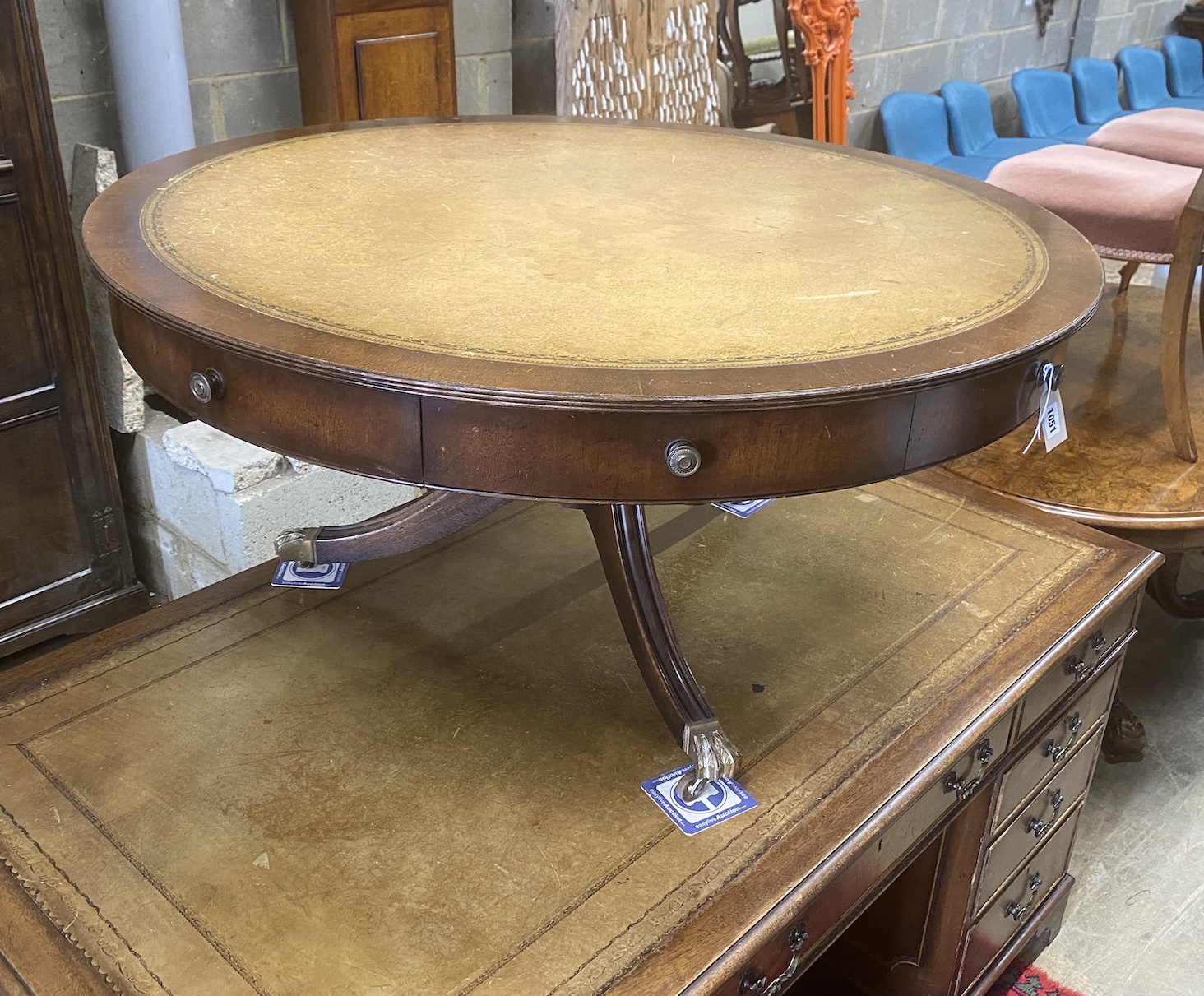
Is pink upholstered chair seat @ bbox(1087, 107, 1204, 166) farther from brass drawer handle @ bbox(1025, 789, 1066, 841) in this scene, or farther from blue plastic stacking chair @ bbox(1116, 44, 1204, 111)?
brass drawer handle @ bbox(1025, 789, 1066, 841)

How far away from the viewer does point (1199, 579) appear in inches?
112

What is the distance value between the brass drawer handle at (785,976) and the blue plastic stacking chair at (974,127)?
4.21m

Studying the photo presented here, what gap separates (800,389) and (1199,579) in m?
2.33

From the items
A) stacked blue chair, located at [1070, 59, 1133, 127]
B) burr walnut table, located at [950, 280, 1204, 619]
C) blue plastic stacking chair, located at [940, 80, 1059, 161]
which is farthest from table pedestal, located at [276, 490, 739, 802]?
stacked blue chair, located at [1070, 59, 1133, 127]

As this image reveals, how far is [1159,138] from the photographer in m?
3.99

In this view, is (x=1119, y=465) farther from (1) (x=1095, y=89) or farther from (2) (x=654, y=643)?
(1) (x=1095, y=89)

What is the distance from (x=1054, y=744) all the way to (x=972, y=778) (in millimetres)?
273

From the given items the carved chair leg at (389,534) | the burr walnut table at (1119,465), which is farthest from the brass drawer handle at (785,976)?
the burr walnut table at (1119,465)

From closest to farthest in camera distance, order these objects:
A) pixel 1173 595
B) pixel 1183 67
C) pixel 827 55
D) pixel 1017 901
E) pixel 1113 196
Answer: pixel 1017 901 < pixel 1173 595 < pixel 1113 196 < pixel 827 55 < pixel 1183 67

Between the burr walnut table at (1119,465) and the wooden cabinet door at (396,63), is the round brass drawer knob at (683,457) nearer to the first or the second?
the burr walnut table at (1119,465)

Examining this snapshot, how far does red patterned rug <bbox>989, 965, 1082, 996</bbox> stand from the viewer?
5.97ft

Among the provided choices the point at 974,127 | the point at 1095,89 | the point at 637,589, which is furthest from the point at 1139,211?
the point at 1095,89

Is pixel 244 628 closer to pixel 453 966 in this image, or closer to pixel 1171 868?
pixel 453 966

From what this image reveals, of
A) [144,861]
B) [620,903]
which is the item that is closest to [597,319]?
[620,903]
